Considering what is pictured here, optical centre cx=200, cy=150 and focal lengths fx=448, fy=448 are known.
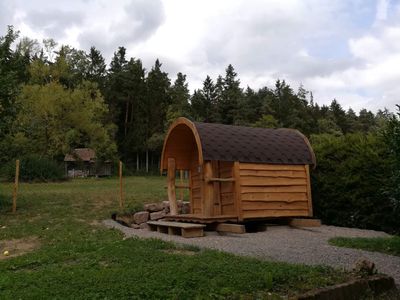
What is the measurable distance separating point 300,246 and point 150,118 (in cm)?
5482

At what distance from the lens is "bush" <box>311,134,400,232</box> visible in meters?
12.8

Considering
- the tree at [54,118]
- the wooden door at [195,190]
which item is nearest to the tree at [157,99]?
the tree at [54,118]

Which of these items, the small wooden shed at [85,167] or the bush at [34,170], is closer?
the bush at [34,170]

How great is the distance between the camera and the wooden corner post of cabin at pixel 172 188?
50.1 ft

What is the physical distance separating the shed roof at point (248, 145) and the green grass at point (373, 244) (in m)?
3.85

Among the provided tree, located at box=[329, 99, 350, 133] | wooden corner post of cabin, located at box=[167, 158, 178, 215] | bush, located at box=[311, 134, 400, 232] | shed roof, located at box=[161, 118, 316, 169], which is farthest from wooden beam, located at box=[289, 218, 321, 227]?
tree, located at box=[329, 99, 350, 133]

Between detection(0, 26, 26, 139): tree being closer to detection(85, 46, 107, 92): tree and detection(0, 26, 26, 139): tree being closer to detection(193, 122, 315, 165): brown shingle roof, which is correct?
detection(193, 122, 315, 165): brown shingle roof

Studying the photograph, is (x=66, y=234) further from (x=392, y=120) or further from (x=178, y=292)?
(x=392, y=120)

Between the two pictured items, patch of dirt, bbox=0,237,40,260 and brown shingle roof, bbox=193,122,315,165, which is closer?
patch of dirt, bbox=0,237,40,260

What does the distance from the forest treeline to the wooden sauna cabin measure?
3.38 feet

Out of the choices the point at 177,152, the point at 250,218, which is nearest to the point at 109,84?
the point at 177,152

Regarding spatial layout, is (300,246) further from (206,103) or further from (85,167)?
(206,103)

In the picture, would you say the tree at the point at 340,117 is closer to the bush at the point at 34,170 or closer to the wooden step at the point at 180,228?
the bush at the point at 34,170

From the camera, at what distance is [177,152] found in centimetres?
1655
